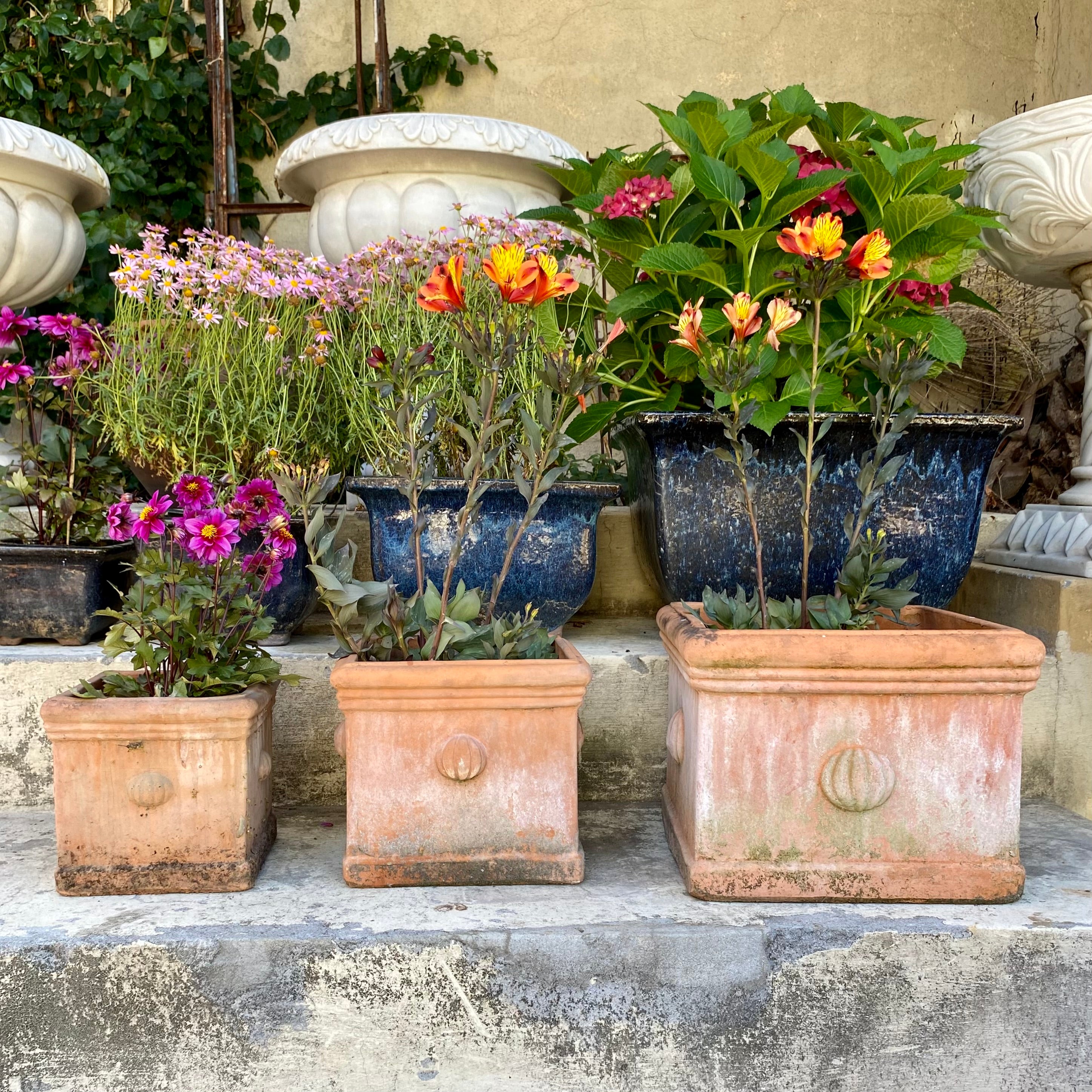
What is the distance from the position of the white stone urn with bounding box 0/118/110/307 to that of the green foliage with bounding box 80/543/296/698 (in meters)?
1.10

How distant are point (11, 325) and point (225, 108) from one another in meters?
2.14

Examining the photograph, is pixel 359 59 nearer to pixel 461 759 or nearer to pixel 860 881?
pixel 461 759

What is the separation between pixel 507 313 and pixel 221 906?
2.87 ft

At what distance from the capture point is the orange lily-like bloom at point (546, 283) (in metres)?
1.13

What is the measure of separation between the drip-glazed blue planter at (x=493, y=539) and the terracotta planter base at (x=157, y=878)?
0.57 meters

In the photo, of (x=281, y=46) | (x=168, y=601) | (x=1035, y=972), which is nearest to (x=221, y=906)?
(x=168, y=601)

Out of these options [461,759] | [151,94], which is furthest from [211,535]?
[151,94]

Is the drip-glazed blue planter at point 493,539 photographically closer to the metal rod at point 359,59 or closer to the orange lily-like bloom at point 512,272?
the orange lily-like bloom at point 512,272

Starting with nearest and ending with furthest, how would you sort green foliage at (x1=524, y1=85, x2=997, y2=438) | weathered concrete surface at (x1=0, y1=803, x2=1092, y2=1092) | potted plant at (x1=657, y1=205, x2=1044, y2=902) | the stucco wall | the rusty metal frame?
weathered concrete surface at (x1=0, y1=803, x2=1092, y2=1092)
potted plant at (x1=657, y1=205, x2=1044, y2=902)
green foliage at (x1=524, y1=85, x2=997, y2=438)
the rusty metal frame
the stucco wall

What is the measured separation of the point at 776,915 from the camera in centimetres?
114

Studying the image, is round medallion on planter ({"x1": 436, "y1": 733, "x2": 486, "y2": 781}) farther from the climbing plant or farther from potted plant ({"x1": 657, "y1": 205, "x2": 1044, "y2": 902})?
the climbing plant

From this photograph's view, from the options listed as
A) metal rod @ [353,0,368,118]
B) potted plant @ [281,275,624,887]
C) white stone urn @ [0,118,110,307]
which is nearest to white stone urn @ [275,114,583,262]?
white stone urn @ [0,118,110,307]

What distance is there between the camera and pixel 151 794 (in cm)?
119

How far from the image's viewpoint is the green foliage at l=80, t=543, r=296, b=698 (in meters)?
1.27
